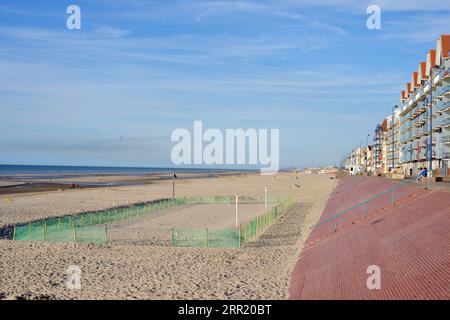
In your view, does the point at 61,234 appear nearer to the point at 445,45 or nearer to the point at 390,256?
the point at 390,256

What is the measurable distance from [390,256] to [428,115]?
5006cm

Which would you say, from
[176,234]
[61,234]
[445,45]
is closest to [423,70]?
[445,45]

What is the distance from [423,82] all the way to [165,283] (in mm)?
58304

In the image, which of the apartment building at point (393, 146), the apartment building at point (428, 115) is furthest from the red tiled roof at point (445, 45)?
the apartment building at point (393, 146)

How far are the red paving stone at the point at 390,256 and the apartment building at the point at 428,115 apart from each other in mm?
25431

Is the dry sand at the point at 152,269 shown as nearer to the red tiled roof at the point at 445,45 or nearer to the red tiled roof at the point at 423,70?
the red tiled roof at the point at 445,45

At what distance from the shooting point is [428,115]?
58625mm

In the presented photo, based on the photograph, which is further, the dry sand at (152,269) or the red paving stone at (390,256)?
the dry sand at (152,269)

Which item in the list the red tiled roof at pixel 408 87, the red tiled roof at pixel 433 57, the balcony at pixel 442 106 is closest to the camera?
the balcony at pixel 442 106

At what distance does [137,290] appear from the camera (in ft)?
52.2

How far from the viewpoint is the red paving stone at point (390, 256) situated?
10867 mm

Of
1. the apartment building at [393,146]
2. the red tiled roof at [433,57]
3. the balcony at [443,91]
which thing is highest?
the red tiled roof at [433,57]
